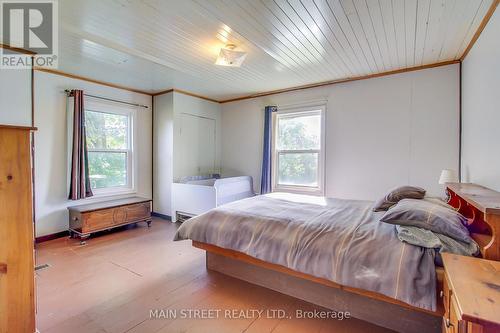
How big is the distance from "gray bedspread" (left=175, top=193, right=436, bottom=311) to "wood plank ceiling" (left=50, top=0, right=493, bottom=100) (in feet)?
5.70

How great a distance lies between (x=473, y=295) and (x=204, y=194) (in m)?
3.47

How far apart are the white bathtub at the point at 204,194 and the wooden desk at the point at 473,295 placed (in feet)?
10.2

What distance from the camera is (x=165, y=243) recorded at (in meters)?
3.26

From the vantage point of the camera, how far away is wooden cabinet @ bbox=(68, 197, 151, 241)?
3.28 meters

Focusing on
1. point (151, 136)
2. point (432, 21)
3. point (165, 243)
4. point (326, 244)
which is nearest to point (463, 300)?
point (326, 244)

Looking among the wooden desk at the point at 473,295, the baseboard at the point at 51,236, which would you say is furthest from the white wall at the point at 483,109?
the baseboard at the point at 51,236

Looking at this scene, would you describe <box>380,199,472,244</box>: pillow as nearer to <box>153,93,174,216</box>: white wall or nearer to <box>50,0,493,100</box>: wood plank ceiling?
<box>50,0,493,100</box>: wood plank ceiling

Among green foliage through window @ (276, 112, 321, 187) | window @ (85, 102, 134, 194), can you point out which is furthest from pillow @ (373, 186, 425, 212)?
window @ (85, 102, 134, 194)

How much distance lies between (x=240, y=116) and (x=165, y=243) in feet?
9.25

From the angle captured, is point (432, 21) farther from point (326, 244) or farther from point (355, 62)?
point (326, 244)

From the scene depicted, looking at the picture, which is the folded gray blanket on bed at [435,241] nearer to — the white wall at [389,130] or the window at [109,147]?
the white wall at [389,130]

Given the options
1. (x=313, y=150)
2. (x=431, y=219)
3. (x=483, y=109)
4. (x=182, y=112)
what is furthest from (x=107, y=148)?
(x=483, y=109)

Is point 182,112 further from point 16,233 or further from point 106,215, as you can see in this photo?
point 16,233

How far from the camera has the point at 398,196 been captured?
2246mm
